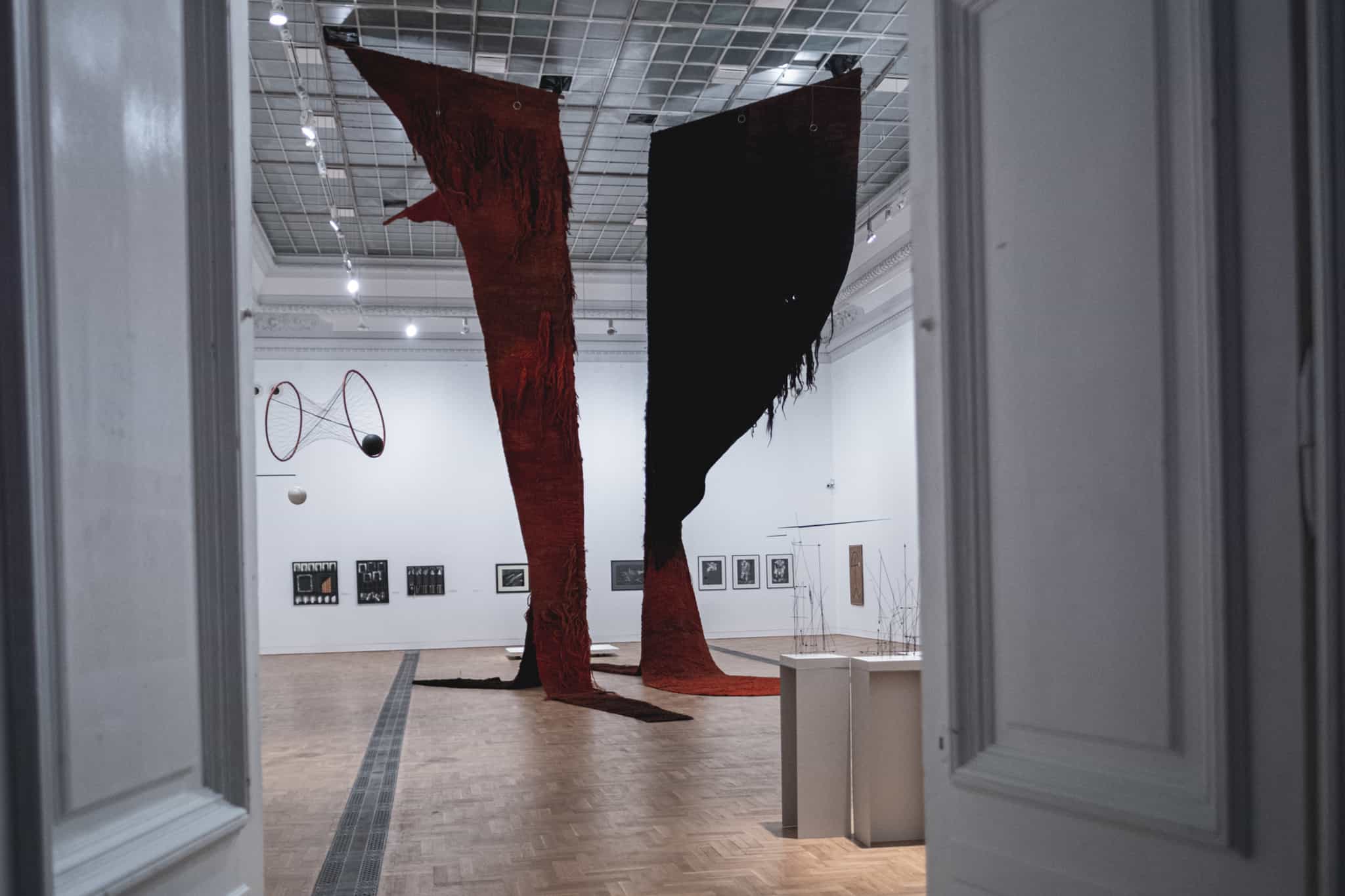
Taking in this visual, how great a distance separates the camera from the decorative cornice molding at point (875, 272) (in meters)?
14.8

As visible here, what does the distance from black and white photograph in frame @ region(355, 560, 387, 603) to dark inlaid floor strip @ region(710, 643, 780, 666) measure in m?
4.97

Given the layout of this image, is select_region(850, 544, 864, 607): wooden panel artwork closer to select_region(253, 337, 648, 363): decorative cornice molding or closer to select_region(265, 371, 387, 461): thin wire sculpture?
select_region(253, 337, 648, 363): decorative cornice molding

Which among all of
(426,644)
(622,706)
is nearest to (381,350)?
(426,644)

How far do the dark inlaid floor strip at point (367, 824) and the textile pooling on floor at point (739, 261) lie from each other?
294cm

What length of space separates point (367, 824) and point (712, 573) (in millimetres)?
12937

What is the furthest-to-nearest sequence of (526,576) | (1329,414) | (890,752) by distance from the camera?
1. (526,576)
2. (890,752)
3. (1329,414)

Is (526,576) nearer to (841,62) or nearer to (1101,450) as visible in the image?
(841,62)

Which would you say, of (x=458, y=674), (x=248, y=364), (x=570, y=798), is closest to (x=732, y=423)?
(x=570, y=798)

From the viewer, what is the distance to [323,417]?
17.4 meters

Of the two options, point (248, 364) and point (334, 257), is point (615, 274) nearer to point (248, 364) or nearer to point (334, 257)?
point (334, 257)

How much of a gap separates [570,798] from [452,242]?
452 inches

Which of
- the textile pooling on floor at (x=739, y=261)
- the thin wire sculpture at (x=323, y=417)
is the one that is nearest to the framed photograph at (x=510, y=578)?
the thin wire sculpture at (x=323, y=417)

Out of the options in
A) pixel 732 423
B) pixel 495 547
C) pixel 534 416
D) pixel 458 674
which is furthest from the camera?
pixel 495 547

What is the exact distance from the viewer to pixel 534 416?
9.29 m
